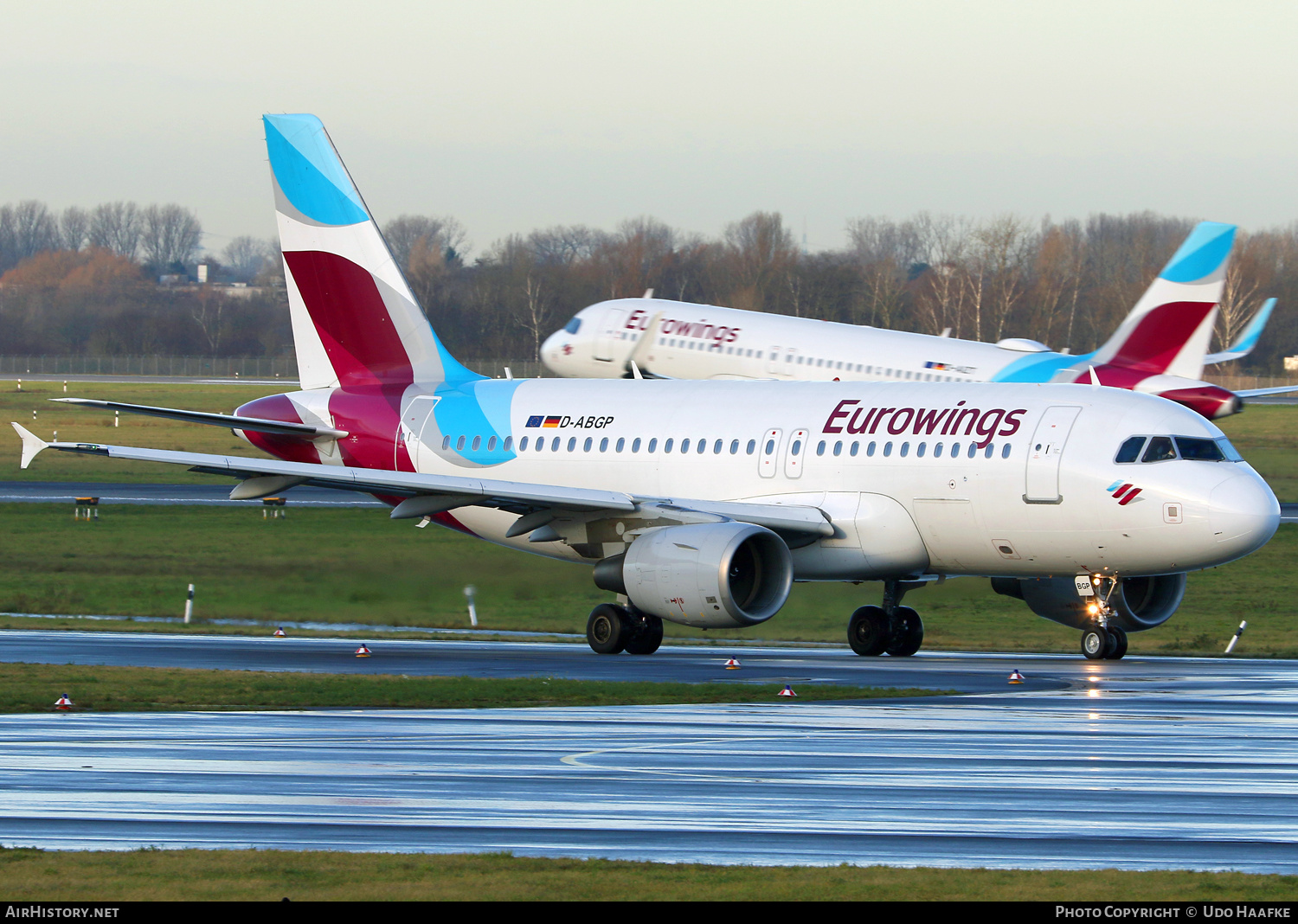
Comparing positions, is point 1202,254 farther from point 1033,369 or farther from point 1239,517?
point 1239,517

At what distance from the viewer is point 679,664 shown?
28562 mm

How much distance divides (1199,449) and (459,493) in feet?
38.4

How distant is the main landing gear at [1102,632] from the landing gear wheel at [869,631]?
3.33 m

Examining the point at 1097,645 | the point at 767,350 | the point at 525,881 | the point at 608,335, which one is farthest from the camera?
the point at 608,335

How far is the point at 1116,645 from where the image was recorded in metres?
29.6

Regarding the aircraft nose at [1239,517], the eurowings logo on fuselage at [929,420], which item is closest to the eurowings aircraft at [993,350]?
the eurowings logo on fuselage at [929,420]

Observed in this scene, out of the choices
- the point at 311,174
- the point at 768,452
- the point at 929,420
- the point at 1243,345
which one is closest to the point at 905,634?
the point at 929,420

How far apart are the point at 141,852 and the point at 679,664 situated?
16699 mm

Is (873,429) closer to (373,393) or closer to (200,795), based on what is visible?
(373,393)

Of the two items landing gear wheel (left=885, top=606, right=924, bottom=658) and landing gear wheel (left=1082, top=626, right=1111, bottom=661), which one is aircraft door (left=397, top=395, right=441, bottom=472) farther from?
landing gear wheel (left=1082, top=626, right=1111, bottom=661)

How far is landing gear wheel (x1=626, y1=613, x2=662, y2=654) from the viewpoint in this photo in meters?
30.9

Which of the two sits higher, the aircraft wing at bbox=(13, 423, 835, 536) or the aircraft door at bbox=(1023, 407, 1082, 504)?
the aircraft door at bbox=(1023, 407, 1082, 504)

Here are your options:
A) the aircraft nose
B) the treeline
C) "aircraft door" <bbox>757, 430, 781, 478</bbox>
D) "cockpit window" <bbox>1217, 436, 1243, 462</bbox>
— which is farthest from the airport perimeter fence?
the aircraft nose

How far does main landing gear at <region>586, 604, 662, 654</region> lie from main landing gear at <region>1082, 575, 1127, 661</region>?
6913 mm
